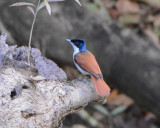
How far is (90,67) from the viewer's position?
3352mm

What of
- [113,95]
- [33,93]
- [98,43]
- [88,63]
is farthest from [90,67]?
[113,95]


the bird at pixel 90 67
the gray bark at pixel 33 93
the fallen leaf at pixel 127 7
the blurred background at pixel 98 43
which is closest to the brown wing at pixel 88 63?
the bird at pixel 90 67

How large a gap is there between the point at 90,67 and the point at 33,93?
90 centimetres

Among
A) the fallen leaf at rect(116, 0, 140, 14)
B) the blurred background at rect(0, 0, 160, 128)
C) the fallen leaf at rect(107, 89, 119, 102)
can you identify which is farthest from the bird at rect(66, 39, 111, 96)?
the fallen leaf at rect(116, 0, 140, 14)

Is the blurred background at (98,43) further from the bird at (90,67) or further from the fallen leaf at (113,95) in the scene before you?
the bird at (90,67)

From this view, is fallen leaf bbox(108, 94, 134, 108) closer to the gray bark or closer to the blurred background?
the blurred background

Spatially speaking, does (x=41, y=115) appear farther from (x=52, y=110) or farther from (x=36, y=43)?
(x=36, y=43)

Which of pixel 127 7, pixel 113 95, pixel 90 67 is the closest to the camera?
pixel 90 67

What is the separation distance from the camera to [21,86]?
257 cm

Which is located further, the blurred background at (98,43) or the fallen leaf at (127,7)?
the fallen leaf at (127,7)

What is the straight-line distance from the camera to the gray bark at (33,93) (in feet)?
8.13

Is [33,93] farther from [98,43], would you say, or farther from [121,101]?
[121,101]

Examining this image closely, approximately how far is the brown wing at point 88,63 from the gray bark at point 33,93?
0.43 meters

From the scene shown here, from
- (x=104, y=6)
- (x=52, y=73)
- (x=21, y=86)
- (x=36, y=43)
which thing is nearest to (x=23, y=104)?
(x=21, y=86)
